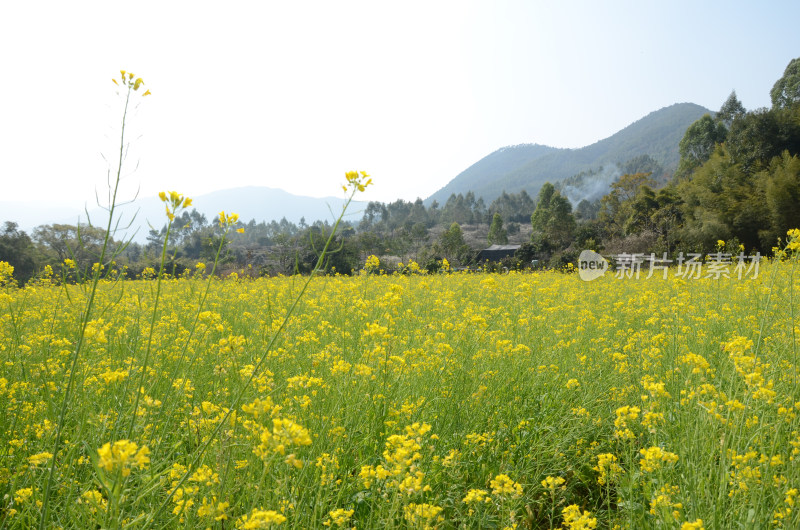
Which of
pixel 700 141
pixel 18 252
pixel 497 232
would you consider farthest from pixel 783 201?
pixel 497 232

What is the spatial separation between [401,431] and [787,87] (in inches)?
1929

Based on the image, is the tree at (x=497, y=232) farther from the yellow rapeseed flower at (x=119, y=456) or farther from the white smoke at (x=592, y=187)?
the white smoke at (x=592, y=187)

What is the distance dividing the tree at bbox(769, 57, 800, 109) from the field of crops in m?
43.0

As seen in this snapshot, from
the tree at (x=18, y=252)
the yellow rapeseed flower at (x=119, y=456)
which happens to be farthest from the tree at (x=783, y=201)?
the tree at (x=18, y=252)

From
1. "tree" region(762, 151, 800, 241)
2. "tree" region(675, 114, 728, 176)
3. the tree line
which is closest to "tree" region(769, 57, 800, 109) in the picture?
the tree line

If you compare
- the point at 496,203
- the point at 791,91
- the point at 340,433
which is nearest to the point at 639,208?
the point at 791,91

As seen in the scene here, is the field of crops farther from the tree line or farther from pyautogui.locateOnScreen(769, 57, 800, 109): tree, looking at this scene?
pyautogui.locateOnScreen(769, 57, 800, 109): tree

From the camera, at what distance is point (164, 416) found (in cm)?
246

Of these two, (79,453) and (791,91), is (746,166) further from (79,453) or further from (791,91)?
(79,453)

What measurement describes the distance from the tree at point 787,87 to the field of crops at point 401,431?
4302 cm

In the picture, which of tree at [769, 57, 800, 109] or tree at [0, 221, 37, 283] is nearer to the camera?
tree at [0, 221, 37, 283]

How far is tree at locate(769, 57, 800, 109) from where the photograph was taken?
33.9 m

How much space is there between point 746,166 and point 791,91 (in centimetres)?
2143

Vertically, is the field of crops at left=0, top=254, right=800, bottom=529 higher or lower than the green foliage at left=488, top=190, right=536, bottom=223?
lower
